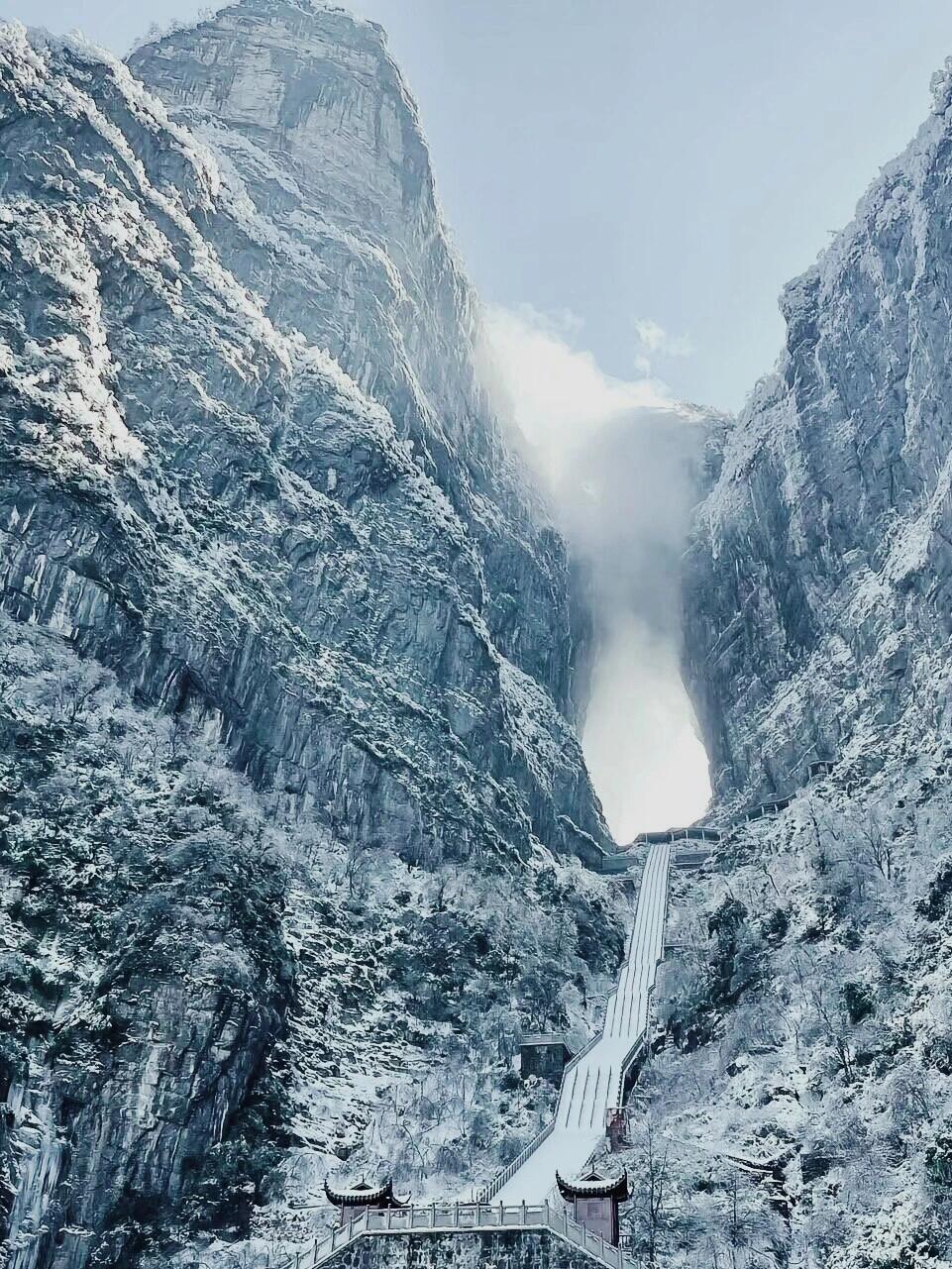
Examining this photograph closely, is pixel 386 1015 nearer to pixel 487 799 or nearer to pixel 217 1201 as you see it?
pixel 217 1201

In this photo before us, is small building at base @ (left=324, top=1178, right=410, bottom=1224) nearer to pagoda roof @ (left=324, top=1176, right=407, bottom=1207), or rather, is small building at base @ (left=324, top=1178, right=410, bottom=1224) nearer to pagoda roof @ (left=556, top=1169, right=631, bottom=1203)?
pagoda roof @ (left=324, top=1176, right=407, bottom=1207)

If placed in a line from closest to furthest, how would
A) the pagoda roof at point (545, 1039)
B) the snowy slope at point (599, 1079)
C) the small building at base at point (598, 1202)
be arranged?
the small building at base at point (598, 1202), the snowy slope at point (599, 1079), the pagoda roof at point (545, 1039)

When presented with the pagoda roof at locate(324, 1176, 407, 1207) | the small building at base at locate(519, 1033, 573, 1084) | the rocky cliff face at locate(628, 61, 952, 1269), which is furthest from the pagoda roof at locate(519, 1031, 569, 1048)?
the pagoda roof at locate(324, 1176, 407, 1207)

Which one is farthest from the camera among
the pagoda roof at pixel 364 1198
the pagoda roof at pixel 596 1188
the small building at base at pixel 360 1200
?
the pagoda roof at pixel 364 1198

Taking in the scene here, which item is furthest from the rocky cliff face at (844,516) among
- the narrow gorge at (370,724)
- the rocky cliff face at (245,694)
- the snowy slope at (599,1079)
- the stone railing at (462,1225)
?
the stone railing at (462,1225)

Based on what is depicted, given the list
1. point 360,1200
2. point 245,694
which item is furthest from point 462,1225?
point 245,694

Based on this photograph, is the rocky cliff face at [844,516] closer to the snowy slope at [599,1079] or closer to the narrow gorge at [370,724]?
the narrow gorge at [370,724]

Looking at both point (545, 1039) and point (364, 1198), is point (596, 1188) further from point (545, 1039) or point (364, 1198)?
point (545, 1039)
